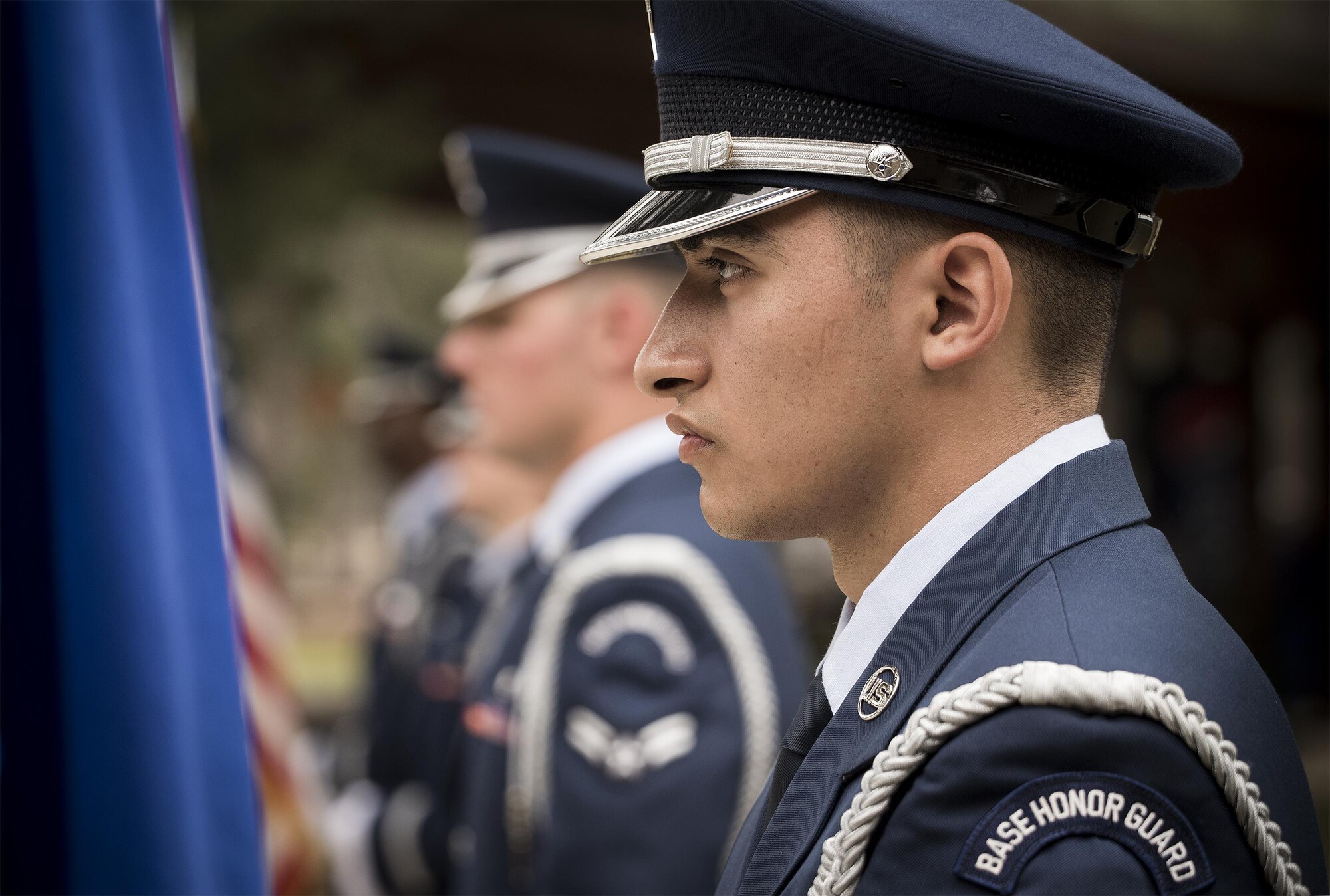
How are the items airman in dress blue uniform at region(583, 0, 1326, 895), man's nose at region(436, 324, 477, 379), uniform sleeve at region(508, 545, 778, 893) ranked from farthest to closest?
1. man's nose at region(436, 324, 477, 379)
2. uniform sleeve at region(508, 545, 778, 893)
3. airman in dress blue uniform at region(583, 0, 1326, 895)

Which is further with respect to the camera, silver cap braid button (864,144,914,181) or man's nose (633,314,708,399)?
man's nose (633,314,708,399)

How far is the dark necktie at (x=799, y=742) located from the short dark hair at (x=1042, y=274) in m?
0.42

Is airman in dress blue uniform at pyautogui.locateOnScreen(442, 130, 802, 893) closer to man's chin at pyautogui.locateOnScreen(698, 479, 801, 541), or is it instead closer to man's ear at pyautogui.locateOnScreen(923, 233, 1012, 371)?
man's chin at pyautogui.locateOnScreen(698, 479, 801, 541)

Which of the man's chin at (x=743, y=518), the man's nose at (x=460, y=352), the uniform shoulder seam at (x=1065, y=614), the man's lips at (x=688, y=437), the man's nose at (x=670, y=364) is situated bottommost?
the uniform shoulder seam at (x=1065, y=614)

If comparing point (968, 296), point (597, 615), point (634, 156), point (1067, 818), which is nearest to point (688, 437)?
point (968, 296)

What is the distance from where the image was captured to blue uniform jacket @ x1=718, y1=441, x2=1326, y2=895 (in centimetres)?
105

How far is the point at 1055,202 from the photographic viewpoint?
1.29 metres

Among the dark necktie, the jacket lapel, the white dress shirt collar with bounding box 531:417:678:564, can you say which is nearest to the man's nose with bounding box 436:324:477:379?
the white dress shirt collar with bounding box 531:417:678:564

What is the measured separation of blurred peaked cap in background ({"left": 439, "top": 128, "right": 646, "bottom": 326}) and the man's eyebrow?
2.10 metres

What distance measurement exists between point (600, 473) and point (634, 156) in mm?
5477

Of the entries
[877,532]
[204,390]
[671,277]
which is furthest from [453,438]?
[877,532]

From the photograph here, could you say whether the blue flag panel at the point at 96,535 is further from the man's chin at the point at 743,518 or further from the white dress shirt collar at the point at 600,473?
the white dress shirt collar at the point at 600,473

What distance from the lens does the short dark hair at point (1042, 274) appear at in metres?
1.31

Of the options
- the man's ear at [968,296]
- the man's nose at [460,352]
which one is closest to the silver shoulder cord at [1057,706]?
the man's ear at [968,296]
